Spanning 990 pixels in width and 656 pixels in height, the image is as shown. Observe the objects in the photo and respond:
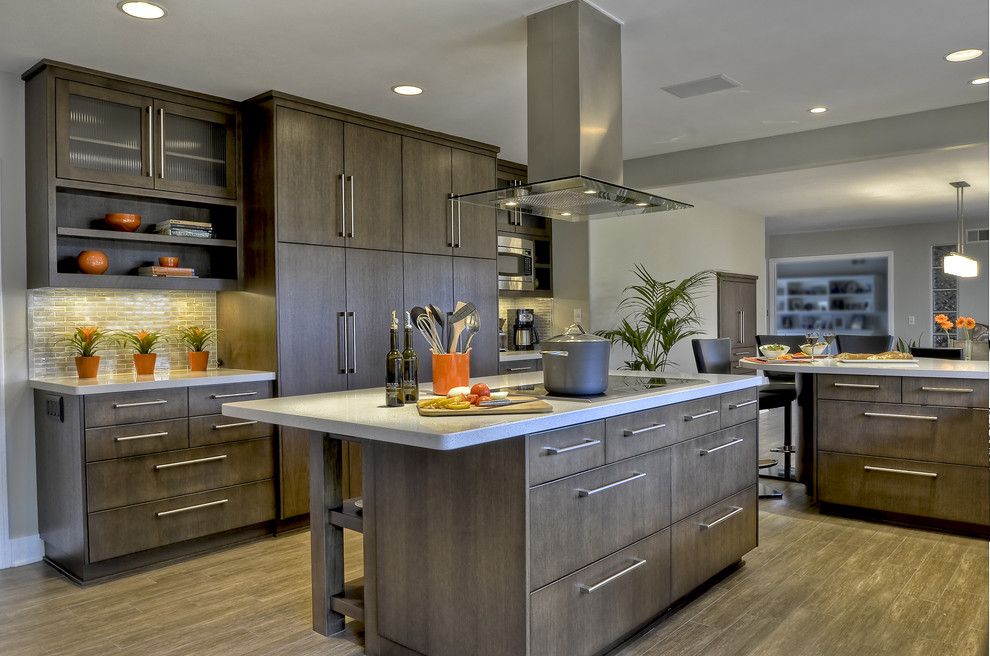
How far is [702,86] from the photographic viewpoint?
12.7 ft

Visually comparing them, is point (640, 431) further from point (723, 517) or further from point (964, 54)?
point (964, 54)

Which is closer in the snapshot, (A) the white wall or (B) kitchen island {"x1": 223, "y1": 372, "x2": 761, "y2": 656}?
(B) kitchen island {"x1": 223, "y1": 372, "x2": 761, "y2": 656}

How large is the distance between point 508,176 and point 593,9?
2.92 meters

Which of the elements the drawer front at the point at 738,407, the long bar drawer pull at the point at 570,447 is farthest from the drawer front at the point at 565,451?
the drawer front at the point at 738,407

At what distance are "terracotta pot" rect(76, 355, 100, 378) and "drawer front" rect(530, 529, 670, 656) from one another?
2.65 metres

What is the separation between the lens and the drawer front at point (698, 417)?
270 cm

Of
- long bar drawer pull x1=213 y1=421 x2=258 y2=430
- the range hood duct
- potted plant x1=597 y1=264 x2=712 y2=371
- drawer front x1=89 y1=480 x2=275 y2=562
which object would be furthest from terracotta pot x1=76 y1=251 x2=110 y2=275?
potted plant x1=597 y1=264 x2=712 y2=371

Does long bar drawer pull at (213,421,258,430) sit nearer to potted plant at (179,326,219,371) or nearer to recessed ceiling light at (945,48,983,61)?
potted plant at (179,326,219,371)

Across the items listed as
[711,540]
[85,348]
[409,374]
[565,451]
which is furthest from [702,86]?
[85,348]

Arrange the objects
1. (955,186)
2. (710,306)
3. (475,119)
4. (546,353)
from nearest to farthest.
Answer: (546,353) < (475,119) < (955,186) < (710,306)

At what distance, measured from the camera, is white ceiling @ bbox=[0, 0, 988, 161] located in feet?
9.54

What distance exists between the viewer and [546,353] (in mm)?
2467

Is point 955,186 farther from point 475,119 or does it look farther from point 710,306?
point 475,119

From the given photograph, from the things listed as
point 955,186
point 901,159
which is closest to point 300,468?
point 901,159
